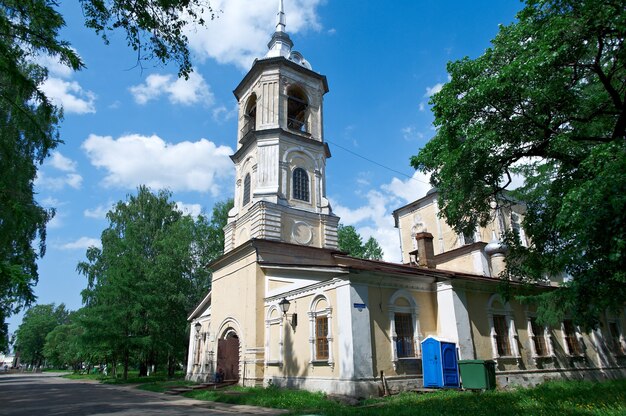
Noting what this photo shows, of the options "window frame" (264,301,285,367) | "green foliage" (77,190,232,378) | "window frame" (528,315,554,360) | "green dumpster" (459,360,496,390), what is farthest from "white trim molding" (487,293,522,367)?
"green foliage" (77,190,232,378)

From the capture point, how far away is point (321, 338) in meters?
14.1

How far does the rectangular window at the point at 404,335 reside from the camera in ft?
47.4

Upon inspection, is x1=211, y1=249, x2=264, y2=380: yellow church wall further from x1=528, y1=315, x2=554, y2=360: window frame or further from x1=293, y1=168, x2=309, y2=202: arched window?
x1=528, y1=315, x2=554, y2=360: window frame

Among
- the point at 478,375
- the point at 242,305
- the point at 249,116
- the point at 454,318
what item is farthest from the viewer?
the point at 249,116

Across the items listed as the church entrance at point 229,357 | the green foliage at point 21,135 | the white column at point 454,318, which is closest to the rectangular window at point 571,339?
the white column at point 454,318

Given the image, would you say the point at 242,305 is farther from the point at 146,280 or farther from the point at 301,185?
the point at 146,280

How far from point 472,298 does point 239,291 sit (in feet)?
32.8

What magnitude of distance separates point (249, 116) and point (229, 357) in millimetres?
13424

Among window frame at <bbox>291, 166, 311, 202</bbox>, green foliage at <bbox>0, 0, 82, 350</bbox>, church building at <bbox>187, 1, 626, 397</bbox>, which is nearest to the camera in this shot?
green foliage at <bbox>0, 0, 82, 350</bbox>

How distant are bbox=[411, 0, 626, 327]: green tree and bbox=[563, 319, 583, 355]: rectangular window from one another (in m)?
8.91

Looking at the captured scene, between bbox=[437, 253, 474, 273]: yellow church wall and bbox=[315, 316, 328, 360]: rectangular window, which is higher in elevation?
bbox=[437, 253, 474, 273]: yellow church wall

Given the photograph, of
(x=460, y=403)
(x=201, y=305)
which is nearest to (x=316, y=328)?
(x=460, y=403)

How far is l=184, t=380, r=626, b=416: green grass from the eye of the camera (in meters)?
8.64

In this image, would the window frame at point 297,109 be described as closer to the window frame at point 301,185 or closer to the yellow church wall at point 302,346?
the window frame at point 301,185
